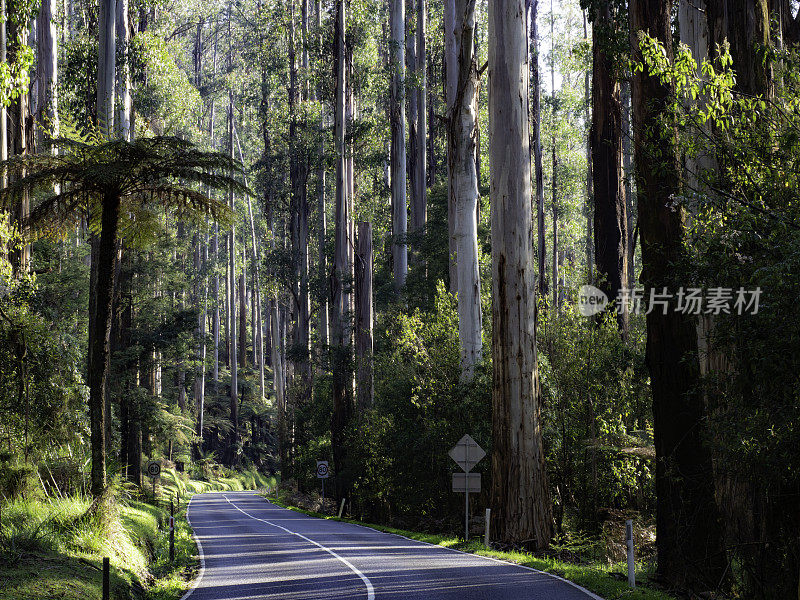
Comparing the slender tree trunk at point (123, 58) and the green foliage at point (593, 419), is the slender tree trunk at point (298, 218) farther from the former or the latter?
the green foliage at point (593, 419)

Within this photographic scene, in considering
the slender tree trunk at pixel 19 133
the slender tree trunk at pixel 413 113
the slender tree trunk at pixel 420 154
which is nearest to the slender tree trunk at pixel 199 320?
the slender tree trunk at pixel 413 113

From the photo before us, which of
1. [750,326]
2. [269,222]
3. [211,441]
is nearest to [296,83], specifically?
[269,222]

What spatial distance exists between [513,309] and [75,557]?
9.00 meters

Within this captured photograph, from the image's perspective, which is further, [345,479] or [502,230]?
[345,479]

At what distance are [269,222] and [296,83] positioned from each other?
12560 mm

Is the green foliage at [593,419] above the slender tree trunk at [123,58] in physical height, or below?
below

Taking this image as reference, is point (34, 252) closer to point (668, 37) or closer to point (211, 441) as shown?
point (668, 37)

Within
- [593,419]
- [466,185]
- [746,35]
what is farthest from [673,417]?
[466,185]

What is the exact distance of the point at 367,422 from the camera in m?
27.6

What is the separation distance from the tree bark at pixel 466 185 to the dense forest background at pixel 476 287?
6 cm

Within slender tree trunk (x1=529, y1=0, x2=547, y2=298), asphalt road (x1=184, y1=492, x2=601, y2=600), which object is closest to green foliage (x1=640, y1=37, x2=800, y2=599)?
asphalt road (x1=184, y1=492, x2=601, y2=600)

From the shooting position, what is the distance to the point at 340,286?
113ft

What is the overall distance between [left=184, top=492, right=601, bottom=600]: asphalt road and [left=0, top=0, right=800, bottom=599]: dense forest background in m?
2.19

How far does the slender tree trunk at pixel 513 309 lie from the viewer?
15.7m
